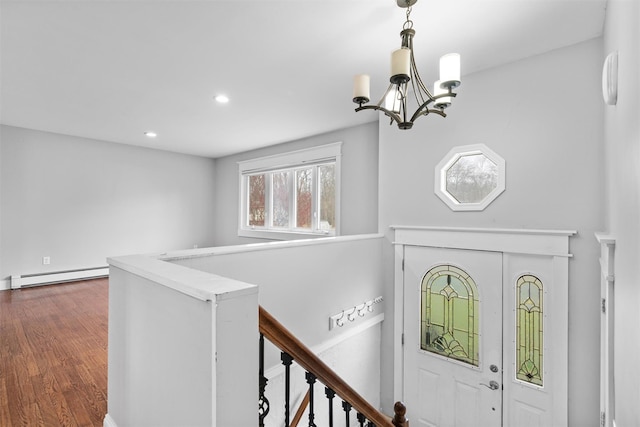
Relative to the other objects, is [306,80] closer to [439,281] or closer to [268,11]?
[268,11]

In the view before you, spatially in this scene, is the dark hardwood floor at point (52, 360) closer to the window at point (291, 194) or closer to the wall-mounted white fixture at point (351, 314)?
the wall-mounted white fixture at point (351, 314)

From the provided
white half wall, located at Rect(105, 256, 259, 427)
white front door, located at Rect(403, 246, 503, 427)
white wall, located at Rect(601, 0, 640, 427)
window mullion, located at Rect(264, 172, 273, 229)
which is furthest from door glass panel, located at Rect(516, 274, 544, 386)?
window mullion, located at Rect(264, 172, 273, 229)

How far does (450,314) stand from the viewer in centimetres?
294

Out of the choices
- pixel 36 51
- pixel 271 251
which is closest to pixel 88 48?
pixel 36 51

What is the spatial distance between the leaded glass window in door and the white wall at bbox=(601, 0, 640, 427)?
141 centimetres

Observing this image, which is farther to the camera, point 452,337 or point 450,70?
point 452,337

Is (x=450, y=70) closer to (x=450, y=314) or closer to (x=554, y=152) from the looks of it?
(x=554, y=152)

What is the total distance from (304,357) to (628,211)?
138 cm

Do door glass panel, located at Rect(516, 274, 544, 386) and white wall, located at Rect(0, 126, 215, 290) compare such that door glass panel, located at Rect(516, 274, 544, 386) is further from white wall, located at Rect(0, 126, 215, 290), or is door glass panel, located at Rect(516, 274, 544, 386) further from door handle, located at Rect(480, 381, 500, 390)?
white wall, located at Rect(0, 126, 215, 290)

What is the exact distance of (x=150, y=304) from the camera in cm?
118

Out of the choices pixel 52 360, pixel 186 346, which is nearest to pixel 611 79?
pixel 186 346

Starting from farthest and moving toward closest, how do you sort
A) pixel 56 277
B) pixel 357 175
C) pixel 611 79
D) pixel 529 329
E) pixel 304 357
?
pixel 56 277
pixel 357 175
pixel 529 329
pixel 611 79
pixel 304 357

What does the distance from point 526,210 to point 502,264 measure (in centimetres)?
49

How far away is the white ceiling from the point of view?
1.99m
